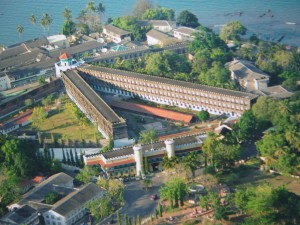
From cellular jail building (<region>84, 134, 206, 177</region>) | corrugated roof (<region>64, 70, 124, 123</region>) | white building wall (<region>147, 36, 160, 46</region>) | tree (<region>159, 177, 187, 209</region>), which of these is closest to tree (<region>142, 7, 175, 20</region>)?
white building wall (<region>147, 36, 160, 46</region>)

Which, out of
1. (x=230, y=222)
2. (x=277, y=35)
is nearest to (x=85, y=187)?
(x=230, y=222)

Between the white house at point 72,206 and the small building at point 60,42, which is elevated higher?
the small building at point 60,42

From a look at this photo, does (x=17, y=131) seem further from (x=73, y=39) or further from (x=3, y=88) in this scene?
(x=73, y=39)

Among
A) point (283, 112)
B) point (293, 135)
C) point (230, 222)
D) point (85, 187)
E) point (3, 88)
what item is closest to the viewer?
point (230, 222)

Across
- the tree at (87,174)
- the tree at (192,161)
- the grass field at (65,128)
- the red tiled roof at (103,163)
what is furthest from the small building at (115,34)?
the tree at (192,161)

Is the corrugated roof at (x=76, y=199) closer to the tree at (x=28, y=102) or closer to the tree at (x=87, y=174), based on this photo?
the tree at (x=87, y=174)

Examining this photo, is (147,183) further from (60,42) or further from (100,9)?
(100,9)

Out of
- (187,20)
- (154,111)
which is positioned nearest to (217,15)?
(187,20)
